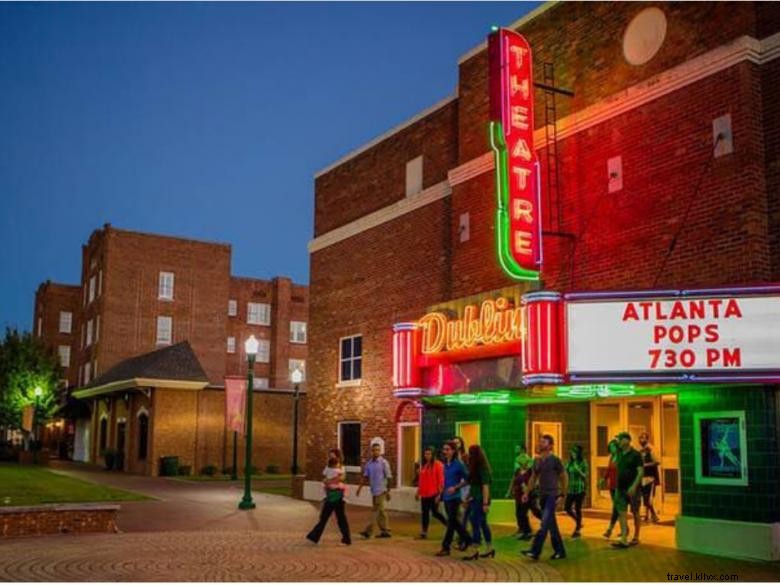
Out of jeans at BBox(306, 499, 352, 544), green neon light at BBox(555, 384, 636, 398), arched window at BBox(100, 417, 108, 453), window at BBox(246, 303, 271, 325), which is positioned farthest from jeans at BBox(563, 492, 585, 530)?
window at BBox(246, 303, 271, 325)

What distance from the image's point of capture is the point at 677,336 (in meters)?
14.0

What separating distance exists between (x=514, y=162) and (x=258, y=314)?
174 ft

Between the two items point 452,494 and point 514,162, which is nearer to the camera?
point 452,494

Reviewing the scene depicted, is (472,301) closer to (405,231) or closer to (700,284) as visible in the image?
(700,284)

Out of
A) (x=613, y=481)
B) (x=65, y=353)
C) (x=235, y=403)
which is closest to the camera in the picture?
(x=613, y=481)

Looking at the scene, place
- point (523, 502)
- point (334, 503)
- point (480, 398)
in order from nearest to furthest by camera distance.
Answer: point (334, 503) < point (523, 502) < point (480, 398)

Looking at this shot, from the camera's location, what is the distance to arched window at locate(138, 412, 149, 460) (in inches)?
1671

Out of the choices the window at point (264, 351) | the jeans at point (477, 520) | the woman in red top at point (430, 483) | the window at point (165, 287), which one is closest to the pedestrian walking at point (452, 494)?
the jeans at point (477, 520)

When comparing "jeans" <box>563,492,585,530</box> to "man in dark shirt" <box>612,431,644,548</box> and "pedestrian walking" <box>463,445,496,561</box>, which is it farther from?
"pedestrian walking" <box>463,445,496,561</box>

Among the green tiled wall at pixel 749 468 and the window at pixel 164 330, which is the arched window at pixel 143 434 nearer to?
the window at pixel 164 330

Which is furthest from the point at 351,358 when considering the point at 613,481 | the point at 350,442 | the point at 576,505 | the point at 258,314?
the point at 258,314

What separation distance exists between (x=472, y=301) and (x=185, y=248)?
44.7 m

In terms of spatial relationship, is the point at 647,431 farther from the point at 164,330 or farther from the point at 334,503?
the point at 164,330

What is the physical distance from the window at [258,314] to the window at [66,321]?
66.8ft
